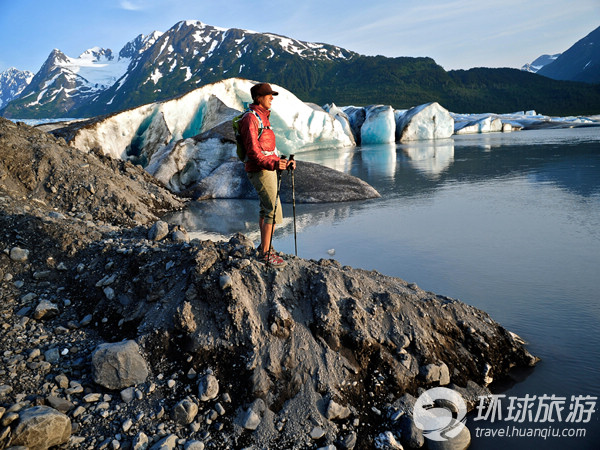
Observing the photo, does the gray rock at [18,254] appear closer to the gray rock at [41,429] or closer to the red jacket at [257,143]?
the gray rock at [41,429]

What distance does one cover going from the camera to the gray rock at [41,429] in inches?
97.4

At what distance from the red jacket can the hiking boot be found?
98 cm

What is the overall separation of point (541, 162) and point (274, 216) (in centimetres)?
1822

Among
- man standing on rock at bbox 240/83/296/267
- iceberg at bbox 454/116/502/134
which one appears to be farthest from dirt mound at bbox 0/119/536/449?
iceberg at bbox 454/116/502/134

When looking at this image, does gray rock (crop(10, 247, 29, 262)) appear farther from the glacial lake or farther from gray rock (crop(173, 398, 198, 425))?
the glacial lake

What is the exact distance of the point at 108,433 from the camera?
106 inches

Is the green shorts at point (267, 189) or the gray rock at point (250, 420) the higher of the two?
the green shorts at point (267, 189)

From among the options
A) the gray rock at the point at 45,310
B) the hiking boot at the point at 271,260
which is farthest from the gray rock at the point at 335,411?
the gray rock at the point at 45,310

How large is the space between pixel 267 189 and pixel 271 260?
898 mm

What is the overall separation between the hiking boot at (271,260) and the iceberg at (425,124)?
4541 centimetres

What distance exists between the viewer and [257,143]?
13.5ft

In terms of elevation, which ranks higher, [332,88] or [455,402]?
[332,88]

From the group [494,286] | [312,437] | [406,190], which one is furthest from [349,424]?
[406,190]

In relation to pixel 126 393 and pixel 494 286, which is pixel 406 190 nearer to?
pixel 494 286
